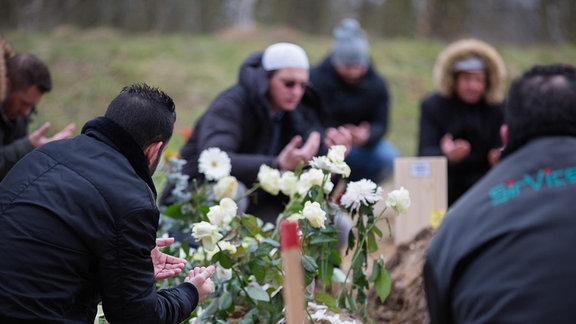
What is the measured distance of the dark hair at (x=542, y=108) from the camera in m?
1.76

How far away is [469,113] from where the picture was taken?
5125 mm

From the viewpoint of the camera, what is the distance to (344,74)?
5488 mm

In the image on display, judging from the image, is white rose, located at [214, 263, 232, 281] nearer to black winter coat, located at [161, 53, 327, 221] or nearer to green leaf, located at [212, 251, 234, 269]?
green leaf, located at [212, 251, 234, 269]

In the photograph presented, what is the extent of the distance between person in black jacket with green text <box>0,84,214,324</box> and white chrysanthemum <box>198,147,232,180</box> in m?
1.08

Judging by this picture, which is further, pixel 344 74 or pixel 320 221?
pixel 344 74

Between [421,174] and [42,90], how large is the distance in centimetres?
215

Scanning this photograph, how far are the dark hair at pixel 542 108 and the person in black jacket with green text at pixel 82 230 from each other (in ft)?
3.07

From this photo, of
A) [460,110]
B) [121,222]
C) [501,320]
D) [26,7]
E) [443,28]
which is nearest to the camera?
[501,320]

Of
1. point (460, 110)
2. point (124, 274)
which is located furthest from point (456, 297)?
point (460, 110)

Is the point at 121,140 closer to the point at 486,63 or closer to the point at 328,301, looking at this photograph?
the point at 328,301

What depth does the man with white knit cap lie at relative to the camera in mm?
3875

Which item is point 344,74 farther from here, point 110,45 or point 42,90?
point 110,45

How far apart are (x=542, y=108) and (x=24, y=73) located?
→ 8.80 feet

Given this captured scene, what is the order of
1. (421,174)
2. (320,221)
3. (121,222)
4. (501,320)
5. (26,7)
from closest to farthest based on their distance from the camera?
1. (501,320)
2. (121,222)
3. (320,221)
4. (421,174)
5. (26,7)
